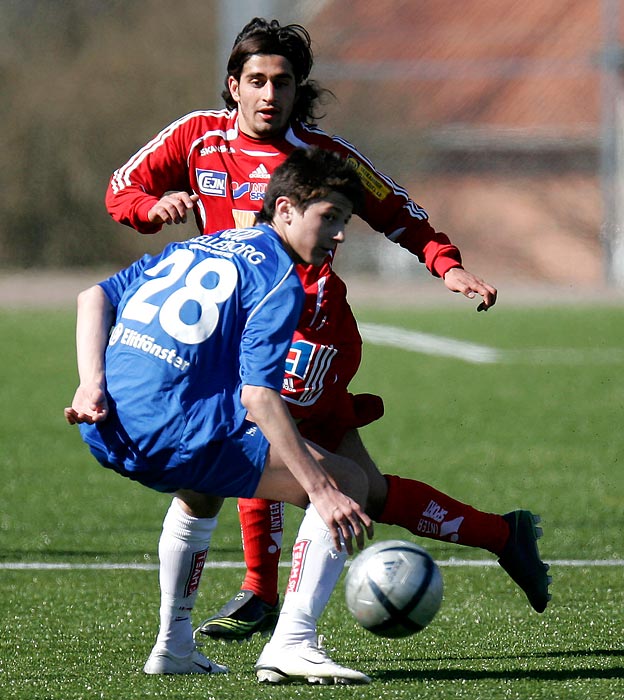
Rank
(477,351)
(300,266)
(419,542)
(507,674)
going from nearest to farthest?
(507,674) → (300,266) → (419,542) → (477,351)

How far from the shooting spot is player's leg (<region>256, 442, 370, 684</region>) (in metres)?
3.71

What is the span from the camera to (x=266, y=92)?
444 centimetres

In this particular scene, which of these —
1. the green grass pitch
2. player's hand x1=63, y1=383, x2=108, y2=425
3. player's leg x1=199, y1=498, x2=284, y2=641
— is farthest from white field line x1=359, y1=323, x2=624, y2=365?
player's hand x1=63, y1=383, x2=108, y2=425

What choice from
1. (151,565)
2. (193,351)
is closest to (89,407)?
(193,351)

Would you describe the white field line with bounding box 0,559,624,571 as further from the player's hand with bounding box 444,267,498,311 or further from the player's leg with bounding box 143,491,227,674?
the player's hand with bounding box 444,267,498,311

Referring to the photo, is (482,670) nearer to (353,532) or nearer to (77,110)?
(353,532)

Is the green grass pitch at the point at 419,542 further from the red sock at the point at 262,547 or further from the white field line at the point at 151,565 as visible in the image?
the red sock at the point at 262,547

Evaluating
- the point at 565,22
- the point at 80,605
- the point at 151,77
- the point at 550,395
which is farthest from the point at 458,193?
the point at 80,605

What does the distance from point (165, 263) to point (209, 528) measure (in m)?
0.79

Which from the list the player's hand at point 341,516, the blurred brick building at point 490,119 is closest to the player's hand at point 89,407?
the player's hand at point 341,516

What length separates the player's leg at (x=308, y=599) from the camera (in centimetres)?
371

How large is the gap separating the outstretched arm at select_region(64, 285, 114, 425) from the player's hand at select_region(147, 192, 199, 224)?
36 cm

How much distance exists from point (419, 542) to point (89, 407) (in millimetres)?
3080

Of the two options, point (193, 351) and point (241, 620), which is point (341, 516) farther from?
point (241, 620)
